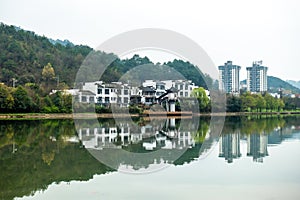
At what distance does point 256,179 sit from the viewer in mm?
6359

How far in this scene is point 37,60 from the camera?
33.2 meters

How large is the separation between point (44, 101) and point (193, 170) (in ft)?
59.0

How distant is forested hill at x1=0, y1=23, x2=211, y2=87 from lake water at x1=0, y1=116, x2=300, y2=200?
20161 mm

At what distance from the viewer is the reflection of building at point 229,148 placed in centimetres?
883

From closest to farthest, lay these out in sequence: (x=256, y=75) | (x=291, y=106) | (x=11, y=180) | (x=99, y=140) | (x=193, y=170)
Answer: (x=11, y=180) → (x=193, y=170) → (x=99, y=140) → (x=291, y=106) → (x=256, y=75)

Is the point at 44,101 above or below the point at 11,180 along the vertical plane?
above

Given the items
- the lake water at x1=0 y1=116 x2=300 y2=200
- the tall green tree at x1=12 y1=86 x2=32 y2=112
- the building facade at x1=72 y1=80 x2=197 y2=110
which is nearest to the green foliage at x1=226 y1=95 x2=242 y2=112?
the building facade at x1=72 y1=80 x2=197 y2=110

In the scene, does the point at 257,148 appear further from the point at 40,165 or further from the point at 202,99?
the point at 202,99

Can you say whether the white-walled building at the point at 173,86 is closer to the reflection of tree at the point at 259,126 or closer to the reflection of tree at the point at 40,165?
the reflection of tree at the point at 259,126

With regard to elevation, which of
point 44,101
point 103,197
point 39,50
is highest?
point 39,50

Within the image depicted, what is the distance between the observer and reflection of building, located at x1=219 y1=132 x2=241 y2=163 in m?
8.83

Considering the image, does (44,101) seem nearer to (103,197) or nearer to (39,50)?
(39,50)

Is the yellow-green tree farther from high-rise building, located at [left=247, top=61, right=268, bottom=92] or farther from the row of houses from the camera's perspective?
high-rise building, located at [left=247, top=61, right=268, bottom=92]

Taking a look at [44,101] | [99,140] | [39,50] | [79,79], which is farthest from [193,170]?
[39,50]
